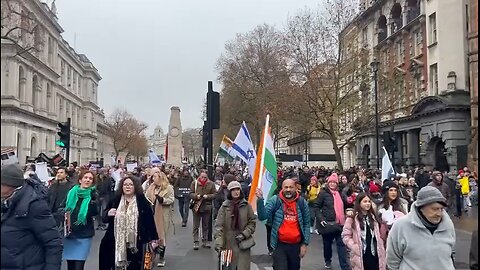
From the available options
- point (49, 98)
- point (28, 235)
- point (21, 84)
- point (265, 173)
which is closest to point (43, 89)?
point (49, 98)

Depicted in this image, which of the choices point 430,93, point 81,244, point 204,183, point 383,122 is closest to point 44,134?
point 383,122

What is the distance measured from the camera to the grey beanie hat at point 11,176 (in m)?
3.66

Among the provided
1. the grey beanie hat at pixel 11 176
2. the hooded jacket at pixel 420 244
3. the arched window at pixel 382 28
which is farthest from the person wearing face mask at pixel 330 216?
the arched window at pixel 382 28

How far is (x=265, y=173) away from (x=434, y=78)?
95.9 ft

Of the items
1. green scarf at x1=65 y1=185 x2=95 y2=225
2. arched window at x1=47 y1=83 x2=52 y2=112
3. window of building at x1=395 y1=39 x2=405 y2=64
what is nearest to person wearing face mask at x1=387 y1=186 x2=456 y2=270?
green scarf at x1=65 y1=185 x2=95 y2=225

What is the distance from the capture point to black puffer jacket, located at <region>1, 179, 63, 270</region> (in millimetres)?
3945

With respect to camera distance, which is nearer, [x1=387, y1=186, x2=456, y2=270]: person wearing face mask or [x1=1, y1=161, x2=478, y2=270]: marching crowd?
[x1=1, y1=161, x2=478, y2=270]: marching crowd

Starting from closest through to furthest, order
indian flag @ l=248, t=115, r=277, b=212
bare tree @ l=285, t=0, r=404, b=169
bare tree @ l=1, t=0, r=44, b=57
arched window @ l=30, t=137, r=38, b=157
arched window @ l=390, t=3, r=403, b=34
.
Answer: indian flag @ l=248, t=115, r=277, b=212, bare tree @ l=1, t=0, r=44, b=57, bare tree @ l=285, t=0, r=404, b=169, arched window @ l=390, t=3, r=403, b=34, arched window @ l=30, t=137, r=38, b=157

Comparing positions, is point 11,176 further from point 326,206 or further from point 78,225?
point 326,206

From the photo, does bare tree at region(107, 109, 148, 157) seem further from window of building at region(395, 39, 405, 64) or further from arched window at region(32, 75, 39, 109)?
window of building at region(395, 39, 405, 64)

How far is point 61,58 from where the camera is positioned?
88938mm

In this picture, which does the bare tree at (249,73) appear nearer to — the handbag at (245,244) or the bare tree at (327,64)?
the bare tree at (327,64)

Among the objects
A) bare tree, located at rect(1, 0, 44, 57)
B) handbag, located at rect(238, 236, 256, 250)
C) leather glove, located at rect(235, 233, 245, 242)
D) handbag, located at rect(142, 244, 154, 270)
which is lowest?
handbag, located at rect(142, 244, 154, 270)

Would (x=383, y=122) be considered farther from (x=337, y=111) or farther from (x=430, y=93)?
(x=337, y=111)
